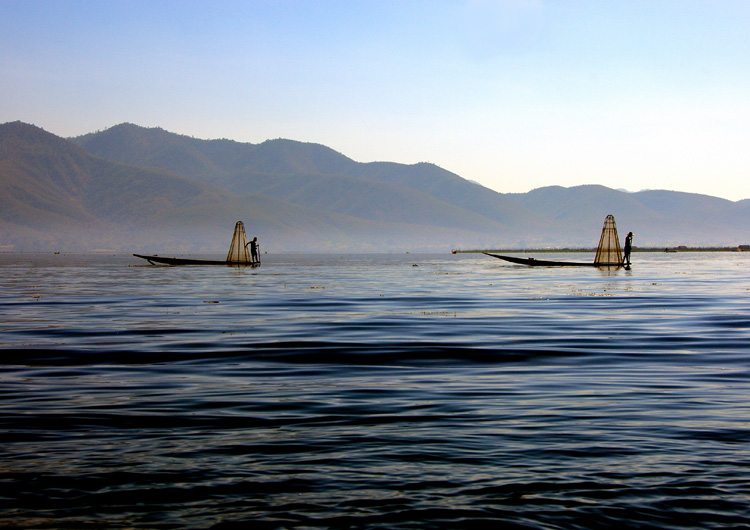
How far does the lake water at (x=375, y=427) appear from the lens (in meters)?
7.25

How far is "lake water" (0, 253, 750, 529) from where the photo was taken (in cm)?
725

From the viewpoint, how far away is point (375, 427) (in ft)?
33.7

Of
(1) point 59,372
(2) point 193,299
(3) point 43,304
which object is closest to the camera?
(1) point 59,372

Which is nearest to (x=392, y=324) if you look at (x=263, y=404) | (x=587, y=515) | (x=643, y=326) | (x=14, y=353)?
(x=643, y=326)

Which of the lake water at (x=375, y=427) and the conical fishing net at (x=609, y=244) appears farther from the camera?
the conical fishing net at (x=609, y=244)

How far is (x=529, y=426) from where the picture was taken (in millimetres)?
10219

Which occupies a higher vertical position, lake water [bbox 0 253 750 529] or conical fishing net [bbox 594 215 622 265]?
conical fishing net [bbox 594 215 622 265]

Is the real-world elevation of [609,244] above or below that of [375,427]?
above

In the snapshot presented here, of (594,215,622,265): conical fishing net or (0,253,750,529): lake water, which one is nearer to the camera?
(0,253,750,529): lake water

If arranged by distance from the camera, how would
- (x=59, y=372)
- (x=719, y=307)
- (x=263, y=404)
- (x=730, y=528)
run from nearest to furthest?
(x=730, y=528)
(x=263, y=404)
(x=59, y=372)
(x=719, y=307)

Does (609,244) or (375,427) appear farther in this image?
(609,244)

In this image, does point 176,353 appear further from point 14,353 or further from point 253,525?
point 253,525

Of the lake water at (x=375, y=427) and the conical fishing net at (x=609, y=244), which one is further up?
the conical fishing net at (x=609, y=244)

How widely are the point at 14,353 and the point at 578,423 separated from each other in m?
12.2
